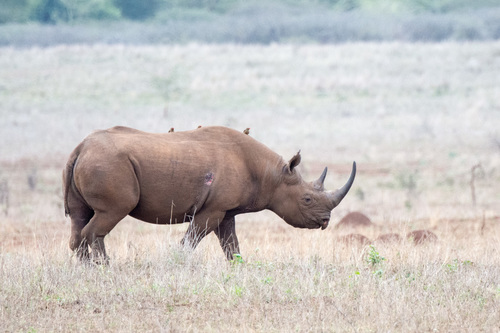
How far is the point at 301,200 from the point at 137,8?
57.6m

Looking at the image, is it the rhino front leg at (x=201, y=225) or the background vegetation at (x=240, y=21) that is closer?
the rhino front leg at (x=201, y=225)

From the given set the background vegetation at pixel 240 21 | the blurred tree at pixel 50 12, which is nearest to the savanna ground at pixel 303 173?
the background vegetation at pixel 240 21

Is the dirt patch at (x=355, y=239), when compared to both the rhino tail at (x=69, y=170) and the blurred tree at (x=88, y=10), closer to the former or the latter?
the rhino tail at (x=69, y=170)

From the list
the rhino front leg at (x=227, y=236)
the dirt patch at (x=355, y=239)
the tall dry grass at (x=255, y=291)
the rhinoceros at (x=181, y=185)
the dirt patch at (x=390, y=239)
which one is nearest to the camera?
the tall dry grass at (x=255, y=291)

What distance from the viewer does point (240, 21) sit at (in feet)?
191

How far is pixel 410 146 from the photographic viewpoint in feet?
92.9

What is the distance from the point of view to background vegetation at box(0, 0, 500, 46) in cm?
5369

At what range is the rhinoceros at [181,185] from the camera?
8398mm

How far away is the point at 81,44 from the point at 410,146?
2865 centimetres

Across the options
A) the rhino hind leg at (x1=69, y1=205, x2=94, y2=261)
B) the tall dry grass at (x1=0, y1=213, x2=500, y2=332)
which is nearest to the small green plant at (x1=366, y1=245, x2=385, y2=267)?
the tall dry grass at (x1=0, y1=213, x2=500, y2=332)

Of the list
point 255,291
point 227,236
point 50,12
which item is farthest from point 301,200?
point 50,12

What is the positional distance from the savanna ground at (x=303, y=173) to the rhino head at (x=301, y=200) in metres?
0.38

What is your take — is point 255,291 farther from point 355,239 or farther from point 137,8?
point 137,8

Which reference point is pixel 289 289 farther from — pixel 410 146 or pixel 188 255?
pixel 410 146
